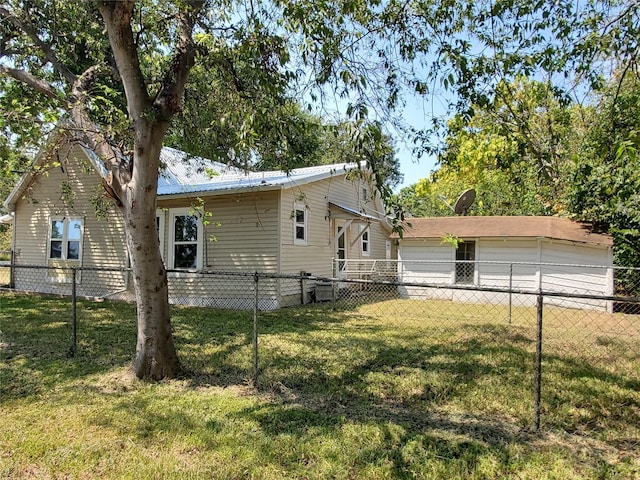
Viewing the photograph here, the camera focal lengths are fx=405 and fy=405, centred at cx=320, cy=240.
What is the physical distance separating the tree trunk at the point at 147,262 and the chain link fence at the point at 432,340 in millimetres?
629

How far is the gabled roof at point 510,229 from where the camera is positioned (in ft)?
39.3

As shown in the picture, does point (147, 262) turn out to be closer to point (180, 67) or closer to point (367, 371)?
point (180, 67)

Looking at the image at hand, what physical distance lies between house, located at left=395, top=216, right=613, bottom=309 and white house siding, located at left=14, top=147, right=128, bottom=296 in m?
8.97

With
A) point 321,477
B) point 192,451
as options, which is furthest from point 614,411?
point 192,451

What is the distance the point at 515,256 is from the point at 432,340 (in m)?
7.51

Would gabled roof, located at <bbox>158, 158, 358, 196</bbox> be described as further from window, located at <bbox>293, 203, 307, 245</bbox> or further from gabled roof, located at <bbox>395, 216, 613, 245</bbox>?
gabled roof, located at <bbox>395, 216, 613, 245</bbox>

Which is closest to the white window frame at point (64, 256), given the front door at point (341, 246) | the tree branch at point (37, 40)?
the tree branch at point (37, 40)

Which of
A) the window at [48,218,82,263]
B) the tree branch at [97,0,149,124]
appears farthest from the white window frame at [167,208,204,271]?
the tree branch at [97,0,149,124]

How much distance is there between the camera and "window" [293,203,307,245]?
11.4 metres

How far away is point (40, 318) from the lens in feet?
28.4

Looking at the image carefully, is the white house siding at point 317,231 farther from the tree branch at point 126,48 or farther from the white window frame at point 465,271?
the tree branch at point 126,48

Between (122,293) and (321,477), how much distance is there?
1099cm

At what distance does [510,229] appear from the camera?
1283cm

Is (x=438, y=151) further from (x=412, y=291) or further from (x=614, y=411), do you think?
(x=412, y=291)
